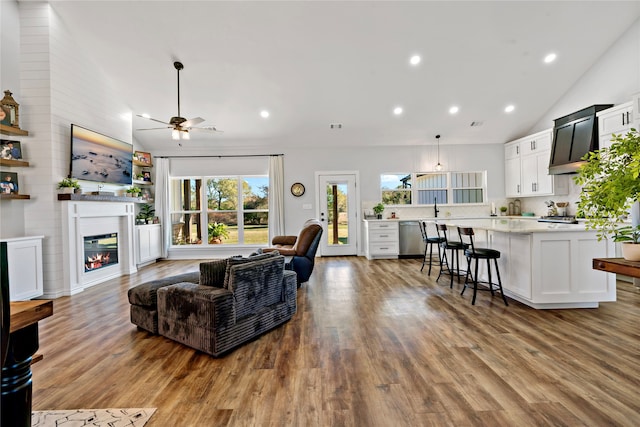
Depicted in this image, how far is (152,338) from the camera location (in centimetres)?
280

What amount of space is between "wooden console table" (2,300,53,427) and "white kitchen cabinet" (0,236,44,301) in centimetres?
359

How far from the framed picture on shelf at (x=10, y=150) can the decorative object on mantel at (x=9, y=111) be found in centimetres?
26

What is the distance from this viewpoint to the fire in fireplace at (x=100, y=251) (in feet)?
15.5

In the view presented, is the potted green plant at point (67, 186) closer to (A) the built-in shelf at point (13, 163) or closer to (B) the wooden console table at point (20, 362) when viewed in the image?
(A) the built-in shelf at point (13, 163)

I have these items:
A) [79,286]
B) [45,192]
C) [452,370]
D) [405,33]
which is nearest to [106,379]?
[452,370]

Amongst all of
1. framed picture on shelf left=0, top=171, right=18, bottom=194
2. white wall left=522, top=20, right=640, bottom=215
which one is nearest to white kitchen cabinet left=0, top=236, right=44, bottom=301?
framed picture on shelf left=0, top=171, right=18, bottom=194

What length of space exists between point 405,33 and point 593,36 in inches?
124

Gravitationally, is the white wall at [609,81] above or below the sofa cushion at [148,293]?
above

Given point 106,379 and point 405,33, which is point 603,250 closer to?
point 405,33

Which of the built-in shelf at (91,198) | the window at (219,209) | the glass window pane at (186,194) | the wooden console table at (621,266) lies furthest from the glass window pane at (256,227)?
the wooden console table at (621,266)

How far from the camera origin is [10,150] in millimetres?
4027

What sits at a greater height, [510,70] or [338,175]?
[510,70]

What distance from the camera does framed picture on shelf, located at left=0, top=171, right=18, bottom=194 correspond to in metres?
3.95

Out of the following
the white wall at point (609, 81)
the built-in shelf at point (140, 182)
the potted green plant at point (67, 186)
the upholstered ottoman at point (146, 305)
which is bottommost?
the upholstered ottoman at point (146, 305)
